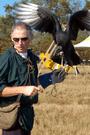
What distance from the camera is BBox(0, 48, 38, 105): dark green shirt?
3.13 m

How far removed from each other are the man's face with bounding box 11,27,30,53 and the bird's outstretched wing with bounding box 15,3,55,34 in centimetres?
385

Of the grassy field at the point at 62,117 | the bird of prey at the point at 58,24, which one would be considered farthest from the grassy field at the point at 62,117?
the bird of prey at the point at 58,24

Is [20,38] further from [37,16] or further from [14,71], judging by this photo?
[37,16]

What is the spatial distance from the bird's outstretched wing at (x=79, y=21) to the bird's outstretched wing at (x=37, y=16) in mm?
277

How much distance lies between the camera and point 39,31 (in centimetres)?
765

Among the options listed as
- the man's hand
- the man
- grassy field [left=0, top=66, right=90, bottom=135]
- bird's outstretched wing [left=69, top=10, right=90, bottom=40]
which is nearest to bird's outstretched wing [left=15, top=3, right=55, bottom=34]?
bird's outstretched wing [left=69, top=10, right=90, bottom=40]

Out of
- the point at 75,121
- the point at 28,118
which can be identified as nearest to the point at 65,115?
the point at 75,121

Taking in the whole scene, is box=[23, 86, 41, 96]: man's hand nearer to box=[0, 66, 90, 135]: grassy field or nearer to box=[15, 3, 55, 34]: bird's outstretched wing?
box=[0, 66, 90, 135]: grassy field

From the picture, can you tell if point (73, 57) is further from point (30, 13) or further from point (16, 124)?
point (16, 124)

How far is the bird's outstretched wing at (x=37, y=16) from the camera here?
23.4 feet

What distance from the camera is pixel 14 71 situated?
3.16 meters

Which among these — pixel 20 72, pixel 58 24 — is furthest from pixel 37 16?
pixel 20 72

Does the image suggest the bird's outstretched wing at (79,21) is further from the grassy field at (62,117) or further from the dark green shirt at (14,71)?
the dark green shirt at (14,71)

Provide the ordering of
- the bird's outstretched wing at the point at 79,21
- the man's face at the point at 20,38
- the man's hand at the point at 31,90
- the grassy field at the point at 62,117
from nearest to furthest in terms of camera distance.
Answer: the man's hand at the point at 31,90
the man's face at the point at 20,38
the grassy field at the point at 62,117
the bird's outstretched wing at the point at 79,21
